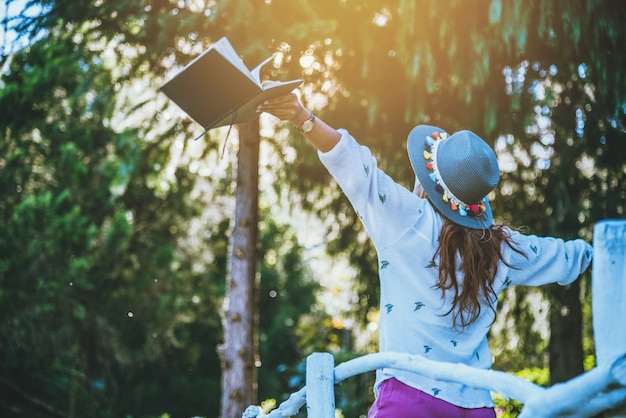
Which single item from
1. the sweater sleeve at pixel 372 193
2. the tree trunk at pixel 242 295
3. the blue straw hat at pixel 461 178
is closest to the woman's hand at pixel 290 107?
the sweater sleeve at pixel 372 193

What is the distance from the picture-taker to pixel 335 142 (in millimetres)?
2104

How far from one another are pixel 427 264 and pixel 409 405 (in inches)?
16.1

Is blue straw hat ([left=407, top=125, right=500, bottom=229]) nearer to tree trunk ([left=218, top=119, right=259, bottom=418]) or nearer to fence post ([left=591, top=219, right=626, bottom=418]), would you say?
fence post ([left=591, top=219, right=626, bottom=418])

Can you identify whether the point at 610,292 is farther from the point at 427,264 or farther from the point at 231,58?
the point at 231,58

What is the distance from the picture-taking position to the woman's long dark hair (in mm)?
2078

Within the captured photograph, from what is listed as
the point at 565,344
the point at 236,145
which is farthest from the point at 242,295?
the point at 565,344

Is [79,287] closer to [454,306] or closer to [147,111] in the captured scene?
[147,111]

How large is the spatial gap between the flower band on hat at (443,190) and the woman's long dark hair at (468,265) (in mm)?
61

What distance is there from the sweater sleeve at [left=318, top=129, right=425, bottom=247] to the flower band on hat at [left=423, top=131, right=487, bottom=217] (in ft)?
0.61

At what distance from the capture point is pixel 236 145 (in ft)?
19.1

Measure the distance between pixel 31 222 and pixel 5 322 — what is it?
1162mm

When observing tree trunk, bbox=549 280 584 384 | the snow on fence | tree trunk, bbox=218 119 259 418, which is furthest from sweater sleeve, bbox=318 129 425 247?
tree trunk, bbox=549 280 584 384

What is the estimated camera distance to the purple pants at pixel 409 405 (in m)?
2.00

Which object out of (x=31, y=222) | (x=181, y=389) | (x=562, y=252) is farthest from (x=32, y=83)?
(x=181, y=389)
